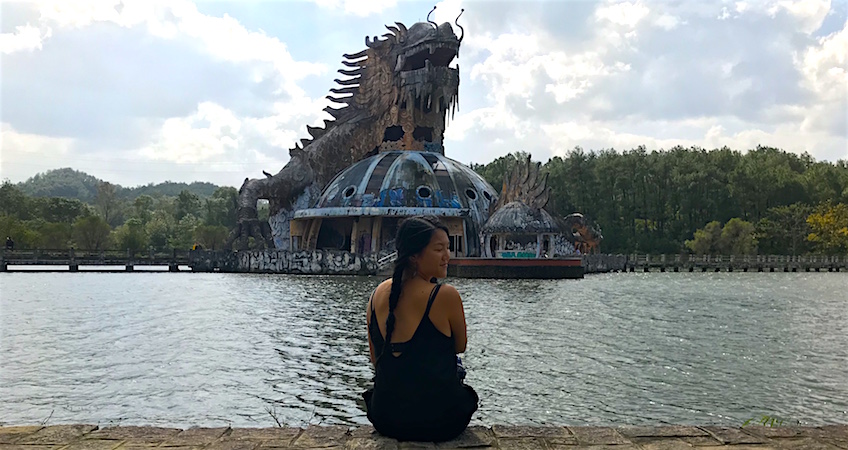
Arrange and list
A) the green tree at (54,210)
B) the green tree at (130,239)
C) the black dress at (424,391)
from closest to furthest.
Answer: the black dress at (424,391) → the green tree at (130,239) → the green tree at (54,210)

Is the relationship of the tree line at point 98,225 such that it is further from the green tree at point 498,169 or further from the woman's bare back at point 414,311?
the woman's bare back at point 414,311

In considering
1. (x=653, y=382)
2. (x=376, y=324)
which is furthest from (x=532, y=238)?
(x=376, y=324)

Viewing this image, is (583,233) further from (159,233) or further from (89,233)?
(159,233)

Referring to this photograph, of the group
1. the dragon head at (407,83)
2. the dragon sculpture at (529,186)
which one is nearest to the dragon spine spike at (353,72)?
the dragon head at (407,83)

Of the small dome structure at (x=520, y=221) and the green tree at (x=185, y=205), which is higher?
the green tree at (x=185, y=205)

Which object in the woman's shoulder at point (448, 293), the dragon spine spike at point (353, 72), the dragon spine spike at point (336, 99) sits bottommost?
the woman's shoulder at point (448, 293)

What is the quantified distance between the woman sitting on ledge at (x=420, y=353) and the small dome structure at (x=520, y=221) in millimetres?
40887

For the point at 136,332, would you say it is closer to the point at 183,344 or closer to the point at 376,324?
the point at 183,344

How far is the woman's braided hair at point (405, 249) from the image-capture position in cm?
575

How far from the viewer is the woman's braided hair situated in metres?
5.75

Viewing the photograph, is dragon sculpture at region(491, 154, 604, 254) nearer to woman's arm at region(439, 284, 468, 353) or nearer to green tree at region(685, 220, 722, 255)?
green tree at region(685, 220, 722, 255)

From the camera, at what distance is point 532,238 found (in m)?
59.4

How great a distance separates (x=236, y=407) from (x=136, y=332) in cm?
950

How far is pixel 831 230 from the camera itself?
262 feet
